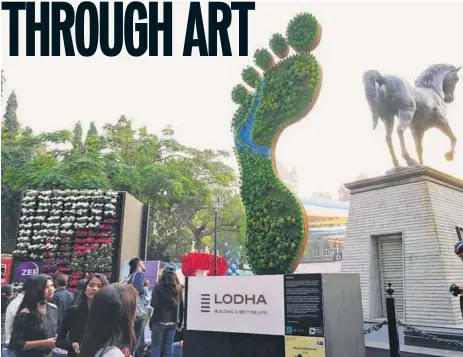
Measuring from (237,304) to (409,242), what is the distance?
14.2 ft

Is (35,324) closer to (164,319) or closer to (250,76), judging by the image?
(164,319)

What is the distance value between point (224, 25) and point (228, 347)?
18.8 feet

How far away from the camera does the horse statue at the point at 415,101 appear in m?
8.76

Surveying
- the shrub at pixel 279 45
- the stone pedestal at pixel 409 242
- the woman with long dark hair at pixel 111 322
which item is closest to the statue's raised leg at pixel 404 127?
the stone pedestal at pixel 409 242

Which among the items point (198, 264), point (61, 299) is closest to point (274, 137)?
point (61, 299)

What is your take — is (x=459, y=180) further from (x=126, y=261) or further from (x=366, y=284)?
(x=126, y=261)

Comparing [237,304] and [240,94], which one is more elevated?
[240,94]

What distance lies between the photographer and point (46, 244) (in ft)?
36.6

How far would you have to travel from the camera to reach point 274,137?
8711 mm

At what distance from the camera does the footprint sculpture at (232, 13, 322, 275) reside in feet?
26.1

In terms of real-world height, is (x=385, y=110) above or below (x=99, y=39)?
below

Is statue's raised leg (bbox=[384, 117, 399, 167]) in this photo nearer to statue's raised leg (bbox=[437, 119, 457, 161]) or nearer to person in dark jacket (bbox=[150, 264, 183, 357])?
statue's raised leg (bbox=[437, 119, 457, 161])

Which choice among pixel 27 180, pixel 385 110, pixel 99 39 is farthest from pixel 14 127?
pixel 385 110

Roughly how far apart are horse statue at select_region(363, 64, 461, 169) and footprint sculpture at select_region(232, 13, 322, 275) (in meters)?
1.76
